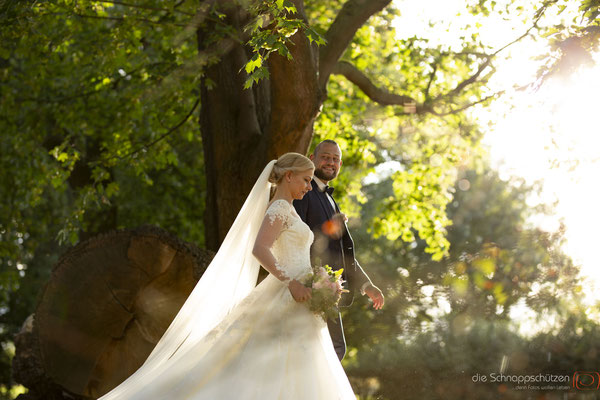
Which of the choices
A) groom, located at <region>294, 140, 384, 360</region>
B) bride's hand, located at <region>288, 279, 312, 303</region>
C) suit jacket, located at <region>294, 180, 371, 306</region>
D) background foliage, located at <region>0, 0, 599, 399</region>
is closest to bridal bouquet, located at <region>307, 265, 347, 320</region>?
bride's hand, located at <region>288, 279, 312, 303</region>

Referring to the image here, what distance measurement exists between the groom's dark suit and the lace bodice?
0.79 meters

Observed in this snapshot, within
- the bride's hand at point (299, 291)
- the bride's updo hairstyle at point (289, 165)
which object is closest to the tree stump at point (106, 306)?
the bride's updo hairstyle at point (289, 165)

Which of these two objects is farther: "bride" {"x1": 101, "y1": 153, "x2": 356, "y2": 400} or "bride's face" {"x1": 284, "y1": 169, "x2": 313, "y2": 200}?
"bride's face" {"x1": 284, "y1": 169, "x2": 313, "y2": 200}

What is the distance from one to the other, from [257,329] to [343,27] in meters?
5.44

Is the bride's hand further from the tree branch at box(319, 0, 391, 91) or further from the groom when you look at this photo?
the tree branch at box(319, 0, 391, 91)

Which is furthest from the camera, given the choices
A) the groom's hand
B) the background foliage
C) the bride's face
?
the background foliage

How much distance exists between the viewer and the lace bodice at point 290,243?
205 inches

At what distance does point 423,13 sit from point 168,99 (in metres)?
4.83

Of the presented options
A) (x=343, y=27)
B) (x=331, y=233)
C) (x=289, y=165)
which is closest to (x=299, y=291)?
(x=289, y=165)

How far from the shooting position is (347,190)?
15586 mm

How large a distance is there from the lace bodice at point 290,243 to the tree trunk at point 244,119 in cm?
341

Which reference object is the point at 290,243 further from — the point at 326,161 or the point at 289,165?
the point at 326,161

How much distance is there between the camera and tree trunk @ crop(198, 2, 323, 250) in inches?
332

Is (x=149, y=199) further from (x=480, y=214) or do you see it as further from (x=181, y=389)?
(x=480, y=214)
